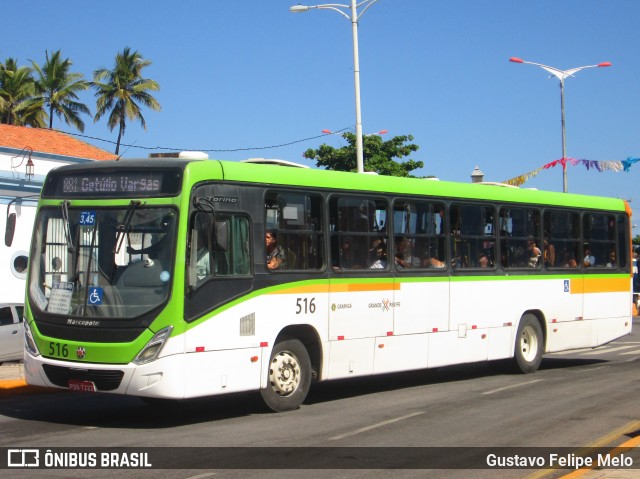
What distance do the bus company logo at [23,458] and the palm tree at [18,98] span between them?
5053 cm

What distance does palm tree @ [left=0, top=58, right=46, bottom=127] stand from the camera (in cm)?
5818

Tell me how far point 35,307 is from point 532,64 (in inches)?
1009

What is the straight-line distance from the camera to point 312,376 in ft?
45.6

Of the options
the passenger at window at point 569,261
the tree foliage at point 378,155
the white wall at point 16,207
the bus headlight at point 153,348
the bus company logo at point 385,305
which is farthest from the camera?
the tree foliage at point 378,155

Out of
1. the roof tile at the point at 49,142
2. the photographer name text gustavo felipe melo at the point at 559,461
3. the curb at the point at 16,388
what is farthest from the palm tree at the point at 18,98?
the photographer name text gustavo felipe melo at the point at 559,461

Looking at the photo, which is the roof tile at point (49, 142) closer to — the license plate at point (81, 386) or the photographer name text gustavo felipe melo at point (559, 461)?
the license plate at point (81, 386)

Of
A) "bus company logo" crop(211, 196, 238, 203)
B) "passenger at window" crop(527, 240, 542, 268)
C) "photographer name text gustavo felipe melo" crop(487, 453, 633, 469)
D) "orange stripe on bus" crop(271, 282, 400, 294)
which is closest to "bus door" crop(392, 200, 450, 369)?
"orange stripe on bus" crop(271, 282, 400, 294)

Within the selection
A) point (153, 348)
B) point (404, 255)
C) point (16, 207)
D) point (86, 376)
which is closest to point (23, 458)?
point (86, 376)

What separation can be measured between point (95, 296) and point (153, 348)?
1.00 meters

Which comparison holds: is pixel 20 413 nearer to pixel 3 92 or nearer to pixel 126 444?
pixel 126 444

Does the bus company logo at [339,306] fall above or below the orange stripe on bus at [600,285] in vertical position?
below

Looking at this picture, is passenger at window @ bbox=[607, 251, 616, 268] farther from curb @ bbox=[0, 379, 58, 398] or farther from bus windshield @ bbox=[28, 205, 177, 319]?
bus windshield @ bbox=[28, 205, 177, 319]

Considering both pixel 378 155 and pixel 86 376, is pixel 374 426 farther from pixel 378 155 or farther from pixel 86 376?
pixel 378 155

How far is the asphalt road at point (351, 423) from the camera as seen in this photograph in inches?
382
